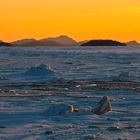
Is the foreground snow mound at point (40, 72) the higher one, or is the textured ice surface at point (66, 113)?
the foreground snow mound at point (40, 72)

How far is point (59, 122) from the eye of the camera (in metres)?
13.2

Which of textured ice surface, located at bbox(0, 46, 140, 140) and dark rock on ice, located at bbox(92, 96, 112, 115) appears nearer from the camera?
textured ice surface, located at bbox(0, 46, 140, 140)

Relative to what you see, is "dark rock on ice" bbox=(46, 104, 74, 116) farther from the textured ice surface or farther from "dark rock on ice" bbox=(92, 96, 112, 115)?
"dark rock on ice" bbox=(92, 96, 112, 115)

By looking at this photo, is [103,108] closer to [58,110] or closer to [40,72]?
[58,110]

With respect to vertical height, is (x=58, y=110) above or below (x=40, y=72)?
below

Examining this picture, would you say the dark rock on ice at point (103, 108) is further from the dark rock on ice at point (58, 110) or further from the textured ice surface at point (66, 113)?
the dark rock on ice at point (58, 110)

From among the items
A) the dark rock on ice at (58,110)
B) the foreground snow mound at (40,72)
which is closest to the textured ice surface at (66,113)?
the dark rock on ice at (58,110)

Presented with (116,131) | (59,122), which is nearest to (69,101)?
(59,122)

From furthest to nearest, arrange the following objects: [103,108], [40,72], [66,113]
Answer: [40,72] → [103,108] → [66,113]

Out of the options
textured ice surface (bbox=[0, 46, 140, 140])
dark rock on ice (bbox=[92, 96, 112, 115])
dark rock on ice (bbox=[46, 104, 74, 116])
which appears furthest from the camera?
dark rock on ice (bbox=[92, 96, 112, 115])

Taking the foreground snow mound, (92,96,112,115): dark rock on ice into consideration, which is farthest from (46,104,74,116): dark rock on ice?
the foreground snow mound

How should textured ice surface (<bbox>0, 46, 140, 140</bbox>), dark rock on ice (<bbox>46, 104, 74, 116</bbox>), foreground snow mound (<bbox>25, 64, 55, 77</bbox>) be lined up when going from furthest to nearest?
1. foreground snow mound (<bbox>25, 64, 55, 77</bbox>)
2. dark rock on ice (<bbox>46, 104, 74, 116</bbox>)
3. textured ice surface (<bbox>0, 46, 140, 140</bbox>)

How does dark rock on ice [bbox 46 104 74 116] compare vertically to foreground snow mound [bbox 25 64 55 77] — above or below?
below

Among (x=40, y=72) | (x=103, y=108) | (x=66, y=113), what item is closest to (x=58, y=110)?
(x=66, y=113)
